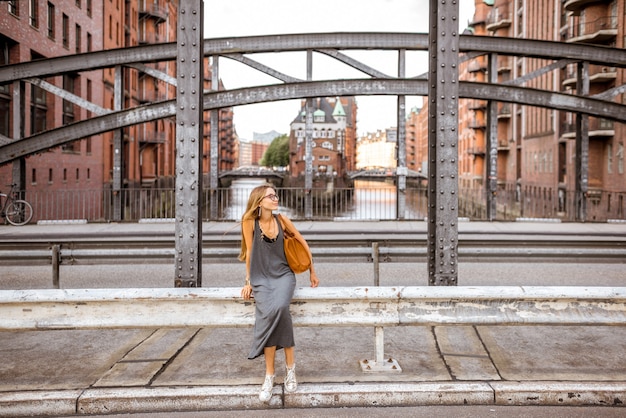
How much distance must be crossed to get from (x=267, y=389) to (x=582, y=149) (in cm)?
1953

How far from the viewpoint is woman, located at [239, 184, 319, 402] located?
15.2 feet

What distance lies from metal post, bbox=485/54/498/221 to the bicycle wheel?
15.6m

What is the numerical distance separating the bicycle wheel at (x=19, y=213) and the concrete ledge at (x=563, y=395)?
18.8 meters

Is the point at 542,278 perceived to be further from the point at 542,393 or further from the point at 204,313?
the point at 204,313

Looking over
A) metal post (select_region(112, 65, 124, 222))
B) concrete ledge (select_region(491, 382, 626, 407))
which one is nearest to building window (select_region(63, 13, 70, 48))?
metal post (select_region(112, 65, 124, 222))

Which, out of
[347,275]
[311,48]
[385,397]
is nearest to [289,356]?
[385,397]

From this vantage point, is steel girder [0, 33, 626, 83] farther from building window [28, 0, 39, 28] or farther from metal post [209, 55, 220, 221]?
building window [28, 0, 39, 28]

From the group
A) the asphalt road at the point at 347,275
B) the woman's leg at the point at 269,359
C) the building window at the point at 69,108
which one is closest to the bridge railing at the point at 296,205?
the building window at the point at 69,108

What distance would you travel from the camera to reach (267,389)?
14.9 ft

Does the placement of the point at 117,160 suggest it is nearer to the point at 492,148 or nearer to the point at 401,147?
the point at 401,147

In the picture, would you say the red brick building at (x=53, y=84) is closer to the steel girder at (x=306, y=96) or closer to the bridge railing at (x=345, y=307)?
the steel girder at (x=306, y=96)

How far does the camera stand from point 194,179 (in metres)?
5.09

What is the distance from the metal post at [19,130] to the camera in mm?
20547

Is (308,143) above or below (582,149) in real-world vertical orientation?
above
